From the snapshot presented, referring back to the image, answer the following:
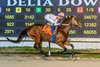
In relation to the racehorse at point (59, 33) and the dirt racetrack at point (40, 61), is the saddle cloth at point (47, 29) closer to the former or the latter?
the racehorse at point (59, 33)

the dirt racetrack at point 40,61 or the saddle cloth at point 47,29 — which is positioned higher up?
the saddle cloth at point 47,29

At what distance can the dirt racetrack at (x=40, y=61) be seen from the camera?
1374 centimetres

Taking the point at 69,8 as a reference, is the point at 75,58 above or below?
below

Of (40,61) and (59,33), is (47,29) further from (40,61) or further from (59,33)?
(40,61)

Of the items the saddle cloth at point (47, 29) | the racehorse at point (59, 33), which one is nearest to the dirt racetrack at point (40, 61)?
the racehorse at point (59, 33)

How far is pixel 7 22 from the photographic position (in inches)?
722

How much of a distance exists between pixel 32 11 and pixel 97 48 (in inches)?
117

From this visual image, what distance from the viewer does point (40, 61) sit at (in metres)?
14.8

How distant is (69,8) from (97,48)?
6.42 feet

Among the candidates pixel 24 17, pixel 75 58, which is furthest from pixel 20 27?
pixel 75 58

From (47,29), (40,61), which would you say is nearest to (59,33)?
(47,29)

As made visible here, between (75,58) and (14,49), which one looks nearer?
(75,58)

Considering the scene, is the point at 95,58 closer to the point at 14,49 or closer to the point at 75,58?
the point at 75,58

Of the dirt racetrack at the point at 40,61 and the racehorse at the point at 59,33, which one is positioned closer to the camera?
the dirt racetrack at the point at 40,61
